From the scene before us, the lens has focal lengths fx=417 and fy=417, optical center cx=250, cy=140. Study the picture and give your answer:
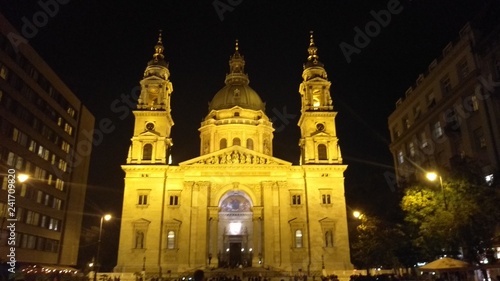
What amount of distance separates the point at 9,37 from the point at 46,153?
14.5 metres

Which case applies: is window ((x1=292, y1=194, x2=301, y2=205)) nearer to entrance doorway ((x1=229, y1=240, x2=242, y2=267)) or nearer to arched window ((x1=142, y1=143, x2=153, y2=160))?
entrance doorway ((x1=229, y1=240, x2=242, y2=267))

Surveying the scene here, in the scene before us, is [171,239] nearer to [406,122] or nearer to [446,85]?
[406,122]

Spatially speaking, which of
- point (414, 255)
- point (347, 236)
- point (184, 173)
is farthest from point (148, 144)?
point (414, 255)

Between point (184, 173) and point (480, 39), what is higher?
point (480, 39)

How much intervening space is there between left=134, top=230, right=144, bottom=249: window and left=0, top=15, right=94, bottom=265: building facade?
1042 cm

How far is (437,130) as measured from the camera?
3969 cm

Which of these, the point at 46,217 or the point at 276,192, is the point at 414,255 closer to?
the point at 276,192

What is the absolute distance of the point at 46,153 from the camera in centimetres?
4953

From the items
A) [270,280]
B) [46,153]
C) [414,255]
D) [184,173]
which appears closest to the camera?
[414,255]

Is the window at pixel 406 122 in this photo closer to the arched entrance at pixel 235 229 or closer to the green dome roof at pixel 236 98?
the arched entrance at pixel 235 229

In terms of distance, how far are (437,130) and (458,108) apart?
14.7 ft

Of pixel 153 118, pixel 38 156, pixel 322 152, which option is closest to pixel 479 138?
pixel 322 152

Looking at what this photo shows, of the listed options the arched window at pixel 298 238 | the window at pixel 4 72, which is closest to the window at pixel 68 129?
the window at pixel 4 72

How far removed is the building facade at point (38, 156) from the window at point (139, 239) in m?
10.4
